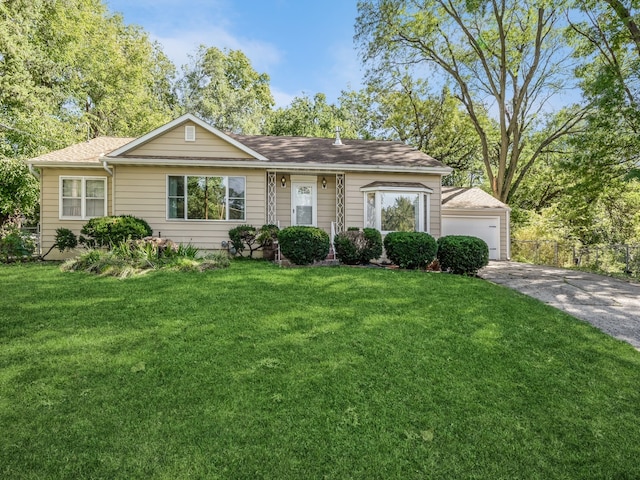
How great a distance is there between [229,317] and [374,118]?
2561 cm

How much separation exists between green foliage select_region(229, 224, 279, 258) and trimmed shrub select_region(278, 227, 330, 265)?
179cm

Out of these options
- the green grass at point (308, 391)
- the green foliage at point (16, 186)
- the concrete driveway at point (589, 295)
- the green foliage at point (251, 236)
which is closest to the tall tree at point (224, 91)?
the green foliage at point (16, 186)

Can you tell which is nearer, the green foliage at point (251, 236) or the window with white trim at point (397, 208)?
the green foliage at point (251, 236)

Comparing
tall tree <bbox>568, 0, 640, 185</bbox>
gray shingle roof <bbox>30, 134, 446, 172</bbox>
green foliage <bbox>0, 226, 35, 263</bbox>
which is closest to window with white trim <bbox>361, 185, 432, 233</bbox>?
gray shingle roof <bbox>30, 134, 446, 172</bbox>

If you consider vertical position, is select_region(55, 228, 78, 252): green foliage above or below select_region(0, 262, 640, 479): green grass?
above

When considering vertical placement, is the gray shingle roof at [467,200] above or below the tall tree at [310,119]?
below

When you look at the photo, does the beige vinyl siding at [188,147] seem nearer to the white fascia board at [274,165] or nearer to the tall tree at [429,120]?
the white fascia board at [274,165]

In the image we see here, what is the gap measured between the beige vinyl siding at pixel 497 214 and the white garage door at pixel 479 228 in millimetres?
→ 176

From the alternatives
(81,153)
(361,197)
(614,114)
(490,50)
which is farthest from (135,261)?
(490,50)

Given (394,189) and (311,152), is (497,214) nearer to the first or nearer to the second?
(394,189)

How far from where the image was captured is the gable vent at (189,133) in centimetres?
1125

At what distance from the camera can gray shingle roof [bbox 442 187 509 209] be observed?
15273mm

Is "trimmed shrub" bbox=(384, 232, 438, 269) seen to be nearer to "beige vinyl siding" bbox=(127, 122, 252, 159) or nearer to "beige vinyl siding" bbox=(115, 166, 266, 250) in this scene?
"beige vinyl siding" bbox=(115, 166, 266, 250)

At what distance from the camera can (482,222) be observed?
15.3 metres
